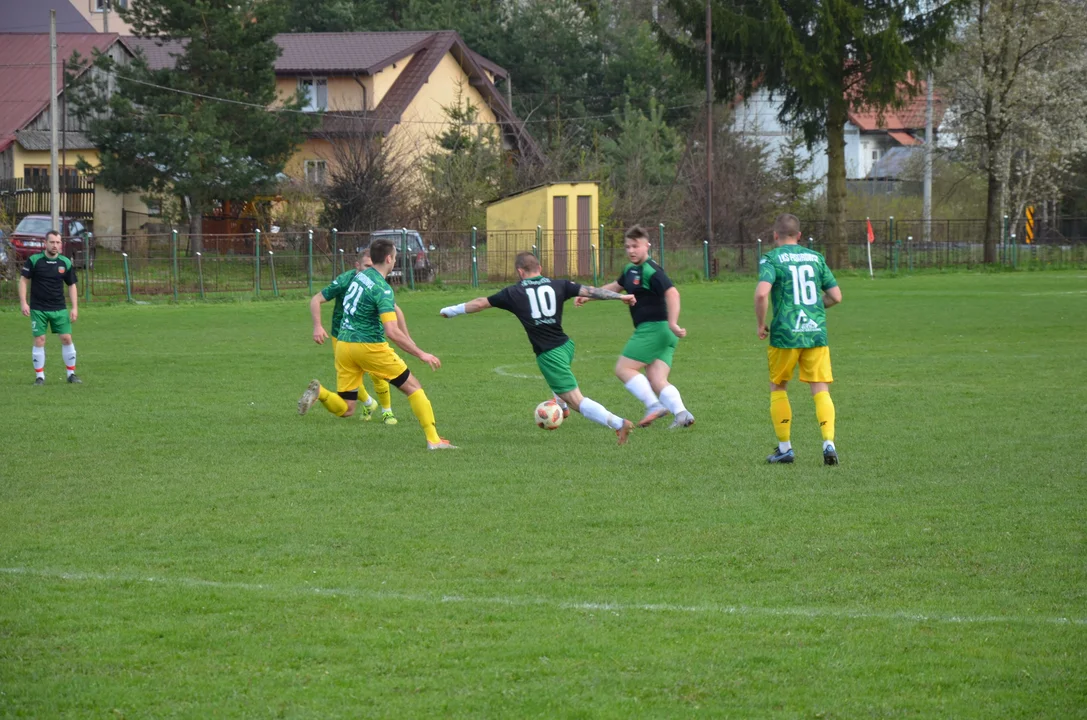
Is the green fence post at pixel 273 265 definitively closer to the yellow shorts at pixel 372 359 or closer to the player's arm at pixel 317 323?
the player's arm at pixel 317 323

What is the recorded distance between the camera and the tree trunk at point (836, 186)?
4238cm

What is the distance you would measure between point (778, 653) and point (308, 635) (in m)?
1.96

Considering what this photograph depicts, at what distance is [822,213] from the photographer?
5506 centimetres

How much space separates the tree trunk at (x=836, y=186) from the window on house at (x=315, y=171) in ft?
57.7

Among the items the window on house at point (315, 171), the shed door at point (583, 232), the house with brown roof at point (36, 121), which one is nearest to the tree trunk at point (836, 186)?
the shed door at point (583, 232)

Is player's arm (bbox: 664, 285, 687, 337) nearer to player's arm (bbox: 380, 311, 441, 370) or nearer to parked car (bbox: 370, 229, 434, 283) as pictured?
player's arm (bbox: 380, 311, 441, 370)

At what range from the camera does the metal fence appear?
32.7m

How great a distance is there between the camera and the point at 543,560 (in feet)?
22.5

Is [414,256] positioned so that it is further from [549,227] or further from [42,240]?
[42,240]

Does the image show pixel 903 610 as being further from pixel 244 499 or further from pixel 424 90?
pixel 424 90

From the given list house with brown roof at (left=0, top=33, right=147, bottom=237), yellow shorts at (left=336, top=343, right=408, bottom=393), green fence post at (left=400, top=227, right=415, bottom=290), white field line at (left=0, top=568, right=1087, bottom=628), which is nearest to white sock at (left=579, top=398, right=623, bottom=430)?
yellow shorts at (left=336, top=343, right=408, bottom=393)

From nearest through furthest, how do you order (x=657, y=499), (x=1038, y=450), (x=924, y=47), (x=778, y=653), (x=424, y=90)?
(x=778, y=653) < (x=657, y=499) < (x=1038, y=450) < (x=924, y=47) < (x=424, y=90)

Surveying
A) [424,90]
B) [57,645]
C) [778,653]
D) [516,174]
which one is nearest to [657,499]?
[778,653]

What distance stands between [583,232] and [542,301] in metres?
29.6
